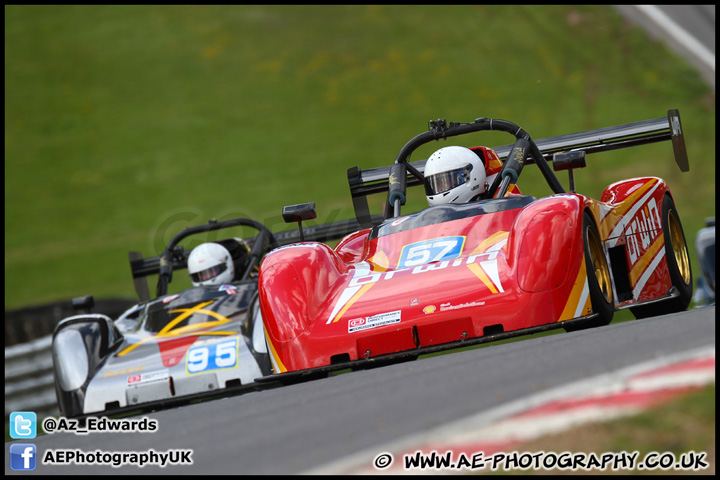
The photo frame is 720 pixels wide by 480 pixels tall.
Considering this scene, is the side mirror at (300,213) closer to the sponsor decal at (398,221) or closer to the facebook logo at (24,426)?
the sponsor decal at (398,221)

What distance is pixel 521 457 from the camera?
303 cm

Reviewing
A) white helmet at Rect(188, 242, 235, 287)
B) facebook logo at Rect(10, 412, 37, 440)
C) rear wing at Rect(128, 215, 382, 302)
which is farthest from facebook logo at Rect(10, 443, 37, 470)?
rear wing at Rect(128, 215, 382, 302)

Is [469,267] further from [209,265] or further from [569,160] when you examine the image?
[209,265]

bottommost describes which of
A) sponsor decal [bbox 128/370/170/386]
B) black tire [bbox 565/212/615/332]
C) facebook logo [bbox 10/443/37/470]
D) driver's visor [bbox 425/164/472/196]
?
sponsor decal [bbox 128/370/170/386]

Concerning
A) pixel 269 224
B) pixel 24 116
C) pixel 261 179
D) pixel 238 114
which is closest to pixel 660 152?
pixel 261 179

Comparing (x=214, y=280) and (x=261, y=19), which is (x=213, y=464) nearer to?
(x=214, y=280)

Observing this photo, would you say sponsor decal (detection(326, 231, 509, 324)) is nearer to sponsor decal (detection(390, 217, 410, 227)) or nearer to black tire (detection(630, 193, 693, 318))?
sponsor decal (detection(390, 217, 410, 227))

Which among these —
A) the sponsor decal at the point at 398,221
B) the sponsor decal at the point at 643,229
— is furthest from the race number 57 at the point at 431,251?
the sponsor decal at the point at 643,229

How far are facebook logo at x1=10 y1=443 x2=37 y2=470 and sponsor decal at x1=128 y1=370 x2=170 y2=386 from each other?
11.1ft

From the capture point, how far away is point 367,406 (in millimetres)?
3943

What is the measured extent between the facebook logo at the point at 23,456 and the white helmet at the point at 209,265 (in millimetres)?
5321

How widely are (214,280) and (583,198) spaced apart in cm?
474

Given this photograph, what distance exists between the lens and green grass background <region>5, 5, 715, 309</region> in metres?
22.3

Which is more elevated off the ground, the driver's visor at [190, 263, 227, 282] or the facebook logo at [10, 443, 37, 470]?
the driver's visor at [190, 263, 227, 282]
